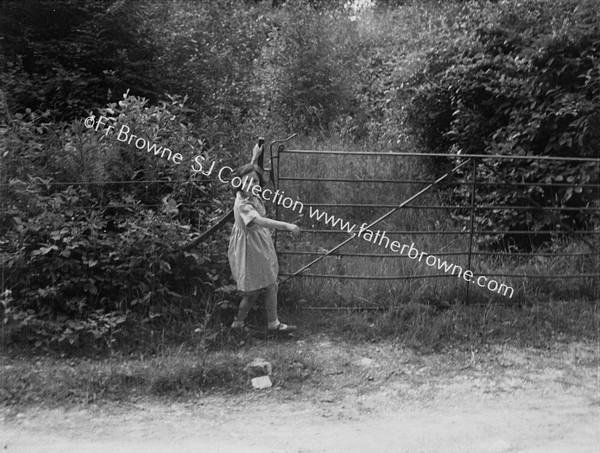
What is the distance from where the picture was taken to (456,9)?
10.5 metres

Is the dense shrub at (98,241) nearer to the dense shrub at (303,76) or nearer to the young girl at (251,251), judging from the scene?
the young girl at (251,251)

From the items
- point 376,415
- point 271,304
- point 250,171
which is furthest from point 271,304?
point 376,415

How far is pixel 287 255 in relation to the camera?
6.12 meters

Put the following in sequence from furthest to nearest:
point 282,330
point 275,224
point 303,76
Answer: point 303,76 → point 282,330 → point 275,224

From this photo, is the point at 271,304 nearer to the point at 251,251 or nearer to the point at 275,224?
the point at 251,251

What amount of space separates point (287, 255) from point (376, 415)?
2.22 m

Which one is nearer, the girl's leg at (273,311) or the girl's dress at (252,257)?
the girl's dress at (252,257)

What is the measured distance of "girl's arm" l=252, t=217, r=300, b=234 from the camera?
188 inches

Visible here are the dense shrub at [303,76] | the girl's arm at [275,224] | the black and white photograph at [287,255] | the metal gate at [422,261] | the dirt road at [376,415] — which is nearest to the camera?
the dirt road at [376,415]

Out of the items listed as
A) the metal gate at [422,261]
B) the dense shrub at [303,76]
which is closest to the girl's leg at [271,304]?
the metal gate at [422,261]

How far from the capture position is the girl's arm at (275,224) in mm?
4766

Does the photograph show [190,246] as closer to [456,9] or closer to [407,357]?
[407,357]

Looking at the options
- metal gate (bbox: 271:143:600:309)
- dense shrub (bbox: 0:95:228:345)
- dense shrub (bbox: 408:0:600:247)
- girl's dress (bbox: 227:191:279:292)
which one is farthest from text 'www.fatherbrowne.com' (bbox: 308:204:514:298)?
dense shrub (bbox: 0:95:228:345)

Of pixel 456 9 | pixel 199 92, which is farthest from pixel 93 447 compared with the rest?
pixel 456 9
